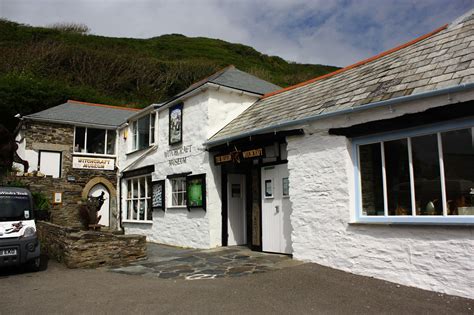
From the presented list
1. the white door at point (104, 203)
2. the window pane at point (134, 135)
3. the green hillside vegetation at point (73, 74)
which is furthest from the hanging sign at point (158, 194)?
the green hillside vegetation at point (73, 74)

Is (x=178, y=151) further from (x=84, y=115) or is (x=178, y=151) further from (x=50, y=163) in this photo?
(x=84, y=115)

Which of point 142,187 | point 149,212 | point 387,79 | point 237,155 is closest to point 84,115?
point 142,187

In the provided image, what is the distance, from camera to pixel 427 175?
6895mm

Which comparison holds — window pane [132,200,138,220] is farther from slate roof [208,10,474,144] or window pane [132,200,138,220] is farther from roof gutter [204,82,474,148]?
roof gutter [204,82,474,148]

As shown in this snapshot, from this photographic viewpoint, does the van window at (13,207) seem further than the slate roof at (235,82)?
No

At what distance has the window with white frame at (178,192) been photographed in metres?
13.6

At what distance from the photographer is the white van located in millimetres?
8859

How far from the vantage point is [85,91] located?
32.7m

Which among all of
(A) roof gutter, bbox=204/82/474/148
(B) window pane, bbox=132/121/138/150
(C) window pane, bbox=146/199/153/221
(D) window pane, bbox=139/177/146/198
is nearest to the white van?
(A) roof gutter, bbox=204/82/474/148

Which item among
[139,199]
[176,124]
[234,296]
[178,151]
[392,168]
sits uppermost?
[176,124]

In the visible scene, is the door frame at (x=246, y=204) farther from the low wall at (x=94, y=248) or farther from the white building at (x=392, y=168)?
the low wall at (x=94, y=248)

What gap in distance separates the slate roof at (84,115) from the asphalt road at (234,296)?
38.5 feet

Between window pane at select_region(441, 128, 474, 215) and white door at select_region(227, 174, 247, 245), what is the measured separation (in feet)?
22.5

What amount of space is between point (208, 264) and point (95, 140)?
12.7 m
